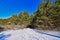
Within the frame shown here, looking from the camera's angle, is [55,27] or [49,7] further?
[49,7]

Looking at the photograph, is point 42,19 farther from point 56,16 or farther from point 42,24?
point 56,16

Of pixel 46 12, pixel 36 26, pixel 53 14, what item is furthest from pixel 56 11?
pixel 36 26

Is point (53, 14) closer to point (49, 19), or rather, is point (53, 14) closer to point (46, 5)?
point (49, 19)

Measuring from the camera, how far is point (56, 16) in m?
12.1

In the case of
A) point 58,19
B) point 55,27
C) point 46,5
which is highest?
point 46,5

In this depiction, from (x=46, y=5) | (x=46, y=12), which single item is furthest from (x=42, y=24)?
(x=46, y=5)

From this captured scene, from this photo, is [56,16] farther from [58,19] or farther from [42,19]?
[42,19]

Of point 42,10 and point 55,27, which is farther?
point 42,10

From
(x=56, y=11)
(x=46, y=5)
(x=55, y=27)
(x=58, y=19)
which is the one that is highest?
(x=46, y=5)

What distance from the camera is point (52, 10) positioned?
12453 mm

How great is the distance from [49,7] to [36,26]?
263 centimetres

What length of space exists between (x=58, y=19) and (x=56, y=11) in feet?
2.83

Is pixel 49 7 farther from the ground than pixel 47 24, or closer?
farther from the ground

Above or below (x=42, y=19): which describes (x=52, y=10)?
above
